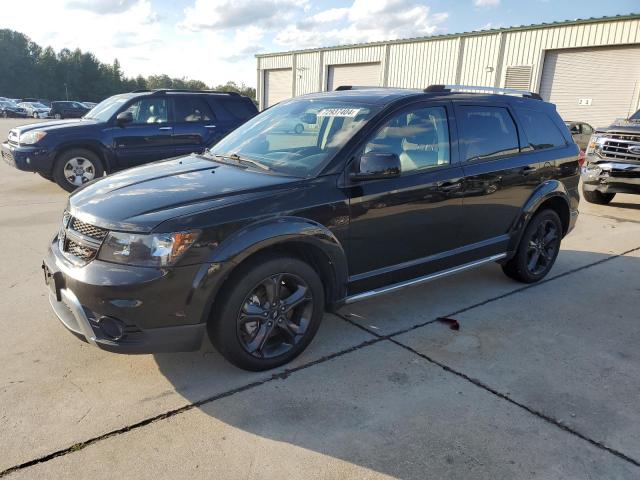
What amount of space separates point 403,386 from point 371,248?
98 cm

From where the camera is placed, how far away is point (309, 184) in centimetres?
334

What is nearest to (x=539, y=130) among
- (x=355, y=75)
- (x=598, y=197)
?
(x=598, y=197)

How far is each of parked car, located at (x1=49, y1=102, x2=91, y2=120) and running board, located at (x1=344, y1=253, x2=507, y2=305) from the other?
42045mm

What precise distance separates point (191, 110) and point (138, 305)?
7.58 metres

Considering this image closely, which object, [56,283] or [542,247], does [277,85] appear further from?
[56,283]

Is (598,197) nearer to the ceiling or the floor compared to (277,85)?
nearer to the floor

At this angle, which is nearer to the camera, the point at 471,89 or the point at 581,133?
the point at 471,89

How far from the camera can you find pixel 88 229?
9.91 ft

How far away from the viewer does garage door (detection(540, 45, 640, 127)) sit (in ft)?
60.6

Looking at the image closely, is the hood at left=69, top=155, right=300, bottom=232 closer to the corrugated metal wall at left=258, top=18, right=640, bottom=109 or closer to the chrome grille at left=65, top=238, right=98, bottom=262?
the chrome grille at left=65, top=238, right=98, bottom=262

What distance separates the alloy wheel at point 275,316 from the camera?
10.4 feet

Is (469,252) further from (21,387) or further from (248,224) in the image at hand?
(21,387)

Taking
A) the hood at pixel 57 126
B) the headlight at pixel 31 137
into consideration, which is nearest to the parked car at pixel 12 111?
the hood at pixel 57 126

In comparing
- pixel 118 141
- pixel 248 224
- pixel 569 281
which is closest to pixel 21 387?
pixel 248 224
